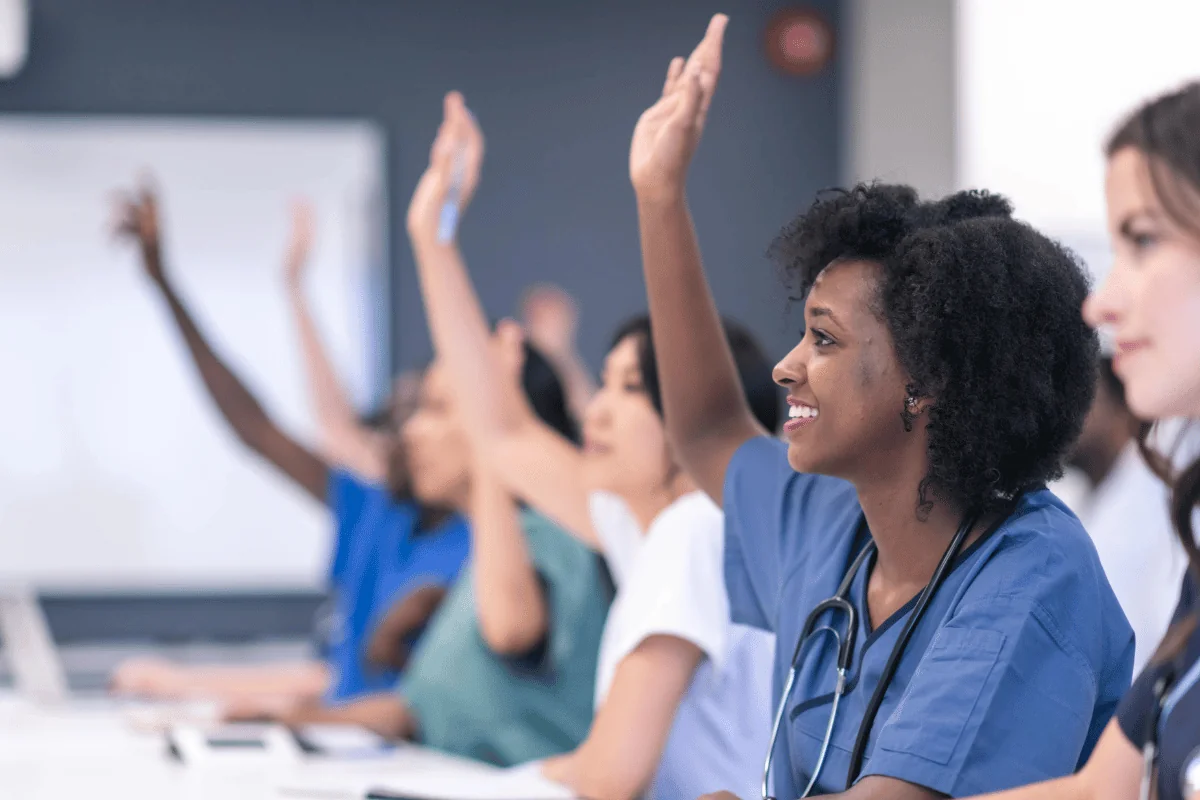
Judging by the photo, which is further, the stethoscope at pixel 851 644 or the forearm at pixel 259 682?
the forearm at pixel 259 682

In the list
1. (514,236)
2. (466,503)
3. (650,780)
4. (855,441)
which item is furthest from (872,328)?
(514,236)

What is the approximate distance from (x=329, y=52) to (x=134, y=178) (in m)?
0.78

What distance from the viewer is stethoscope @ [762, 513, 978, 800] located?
47.9 inches

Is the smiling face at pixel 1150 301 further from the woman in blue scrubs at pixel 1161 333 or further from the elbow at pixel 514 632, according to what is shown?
the elbow at pixel 514 632

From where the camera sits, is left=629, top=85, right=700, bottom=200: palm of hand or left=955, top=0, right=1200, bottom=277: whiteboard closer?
left=629, top=85, right=700, bottom=200: palm of hand

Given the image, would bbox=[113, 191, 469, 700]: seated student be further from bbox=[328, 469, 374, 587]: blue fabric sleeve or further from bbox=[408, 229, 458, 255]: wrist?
bbox=[408, 229, 458, 255]: wrist

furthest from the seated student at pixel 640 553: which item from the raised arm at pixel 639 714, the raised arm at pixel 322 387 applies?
the raised arm at pixel 322 387

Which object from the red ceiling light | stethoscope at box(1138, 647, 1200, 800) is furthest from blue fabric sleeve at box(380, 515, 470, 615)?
the red ceiling light

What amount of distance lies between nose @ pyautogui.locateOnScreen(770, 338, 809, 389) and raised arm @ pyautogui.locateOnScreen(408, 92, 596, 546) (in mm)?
836

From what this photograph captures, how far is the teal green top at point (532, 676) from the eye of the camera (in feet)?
7.32

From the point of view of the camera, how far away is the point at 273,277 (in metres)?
4.79

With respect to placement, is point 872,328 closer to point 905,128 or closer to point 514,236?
point 905,128

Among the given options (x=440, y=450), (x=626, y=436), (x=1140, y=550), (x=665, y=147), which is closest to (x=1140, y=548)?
(x=1140, y=550)

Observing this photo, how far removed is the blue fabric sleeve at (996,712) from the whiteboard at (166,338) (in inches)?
150
